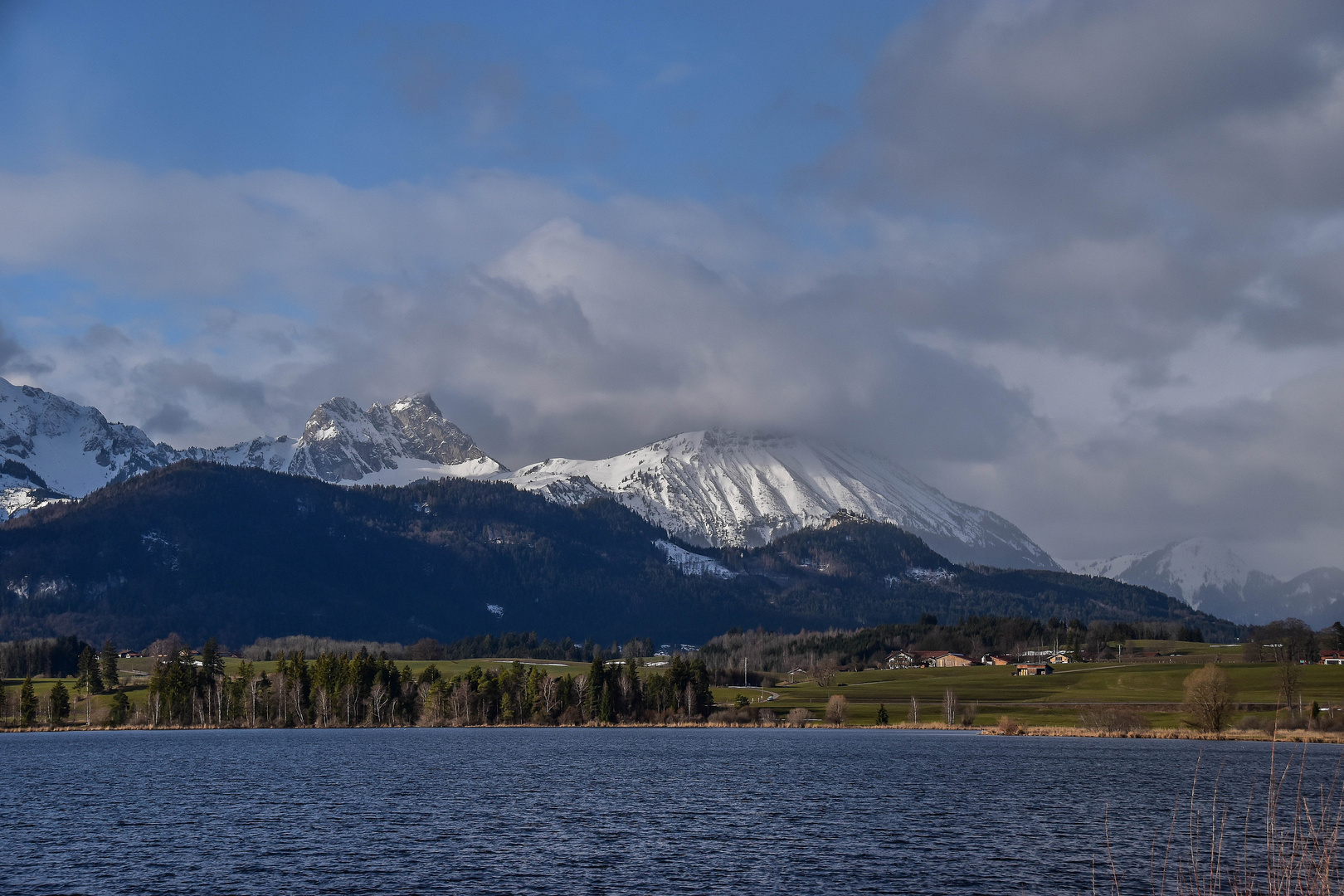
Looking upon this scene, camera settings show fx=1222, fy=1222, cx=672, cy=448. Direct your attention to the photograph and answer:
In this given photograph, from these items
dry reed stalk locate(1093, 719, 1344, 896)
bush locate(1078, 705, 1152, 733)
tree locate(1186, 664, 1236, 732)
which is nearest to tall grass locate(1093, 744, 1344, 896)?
dry reed stalk locate(1093, 719, 1344, 896)

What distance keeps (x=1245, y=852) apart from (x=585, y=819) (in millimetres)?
38958

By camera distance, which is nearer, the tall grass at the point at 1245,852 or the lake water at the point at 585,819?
the tall grass at the point at 1245,852

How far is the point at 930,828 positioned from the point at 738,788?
26.6 m

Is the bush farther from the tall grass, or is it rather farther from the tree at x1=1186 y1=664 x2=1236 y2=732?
the tall grass

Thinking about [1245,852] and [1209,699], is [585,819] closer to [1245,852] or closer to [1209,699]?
[1245,852]

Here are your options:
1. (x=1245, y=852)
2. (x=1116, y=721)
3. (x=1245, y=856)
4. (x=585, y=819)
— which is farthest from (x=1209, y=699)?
(x=585, y=819)

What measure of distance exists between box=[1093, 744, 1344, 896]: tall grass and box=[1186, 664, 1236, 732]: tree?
70838 millimetres

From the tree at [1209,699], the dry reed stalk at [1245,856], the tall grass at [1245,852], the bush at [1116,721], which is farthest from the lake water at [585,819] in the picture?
the bush at [1116,721]

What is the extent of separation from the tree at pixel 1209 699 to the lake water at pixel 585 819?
1569 centimetres

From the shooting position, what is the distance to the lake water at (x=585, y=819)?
Result: 58.2 metres

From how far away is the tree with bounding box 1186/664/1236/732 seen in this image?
162 meters

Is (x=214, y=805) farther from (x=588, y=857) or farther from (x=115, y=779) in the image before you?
(x=588, y=857)

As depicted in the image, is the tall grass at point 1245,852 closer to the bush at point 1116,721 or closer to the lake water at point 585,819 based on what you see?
the lake water at point 585,819

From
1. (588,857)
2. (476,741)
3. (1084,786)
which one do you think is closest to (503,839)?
(588,857)
